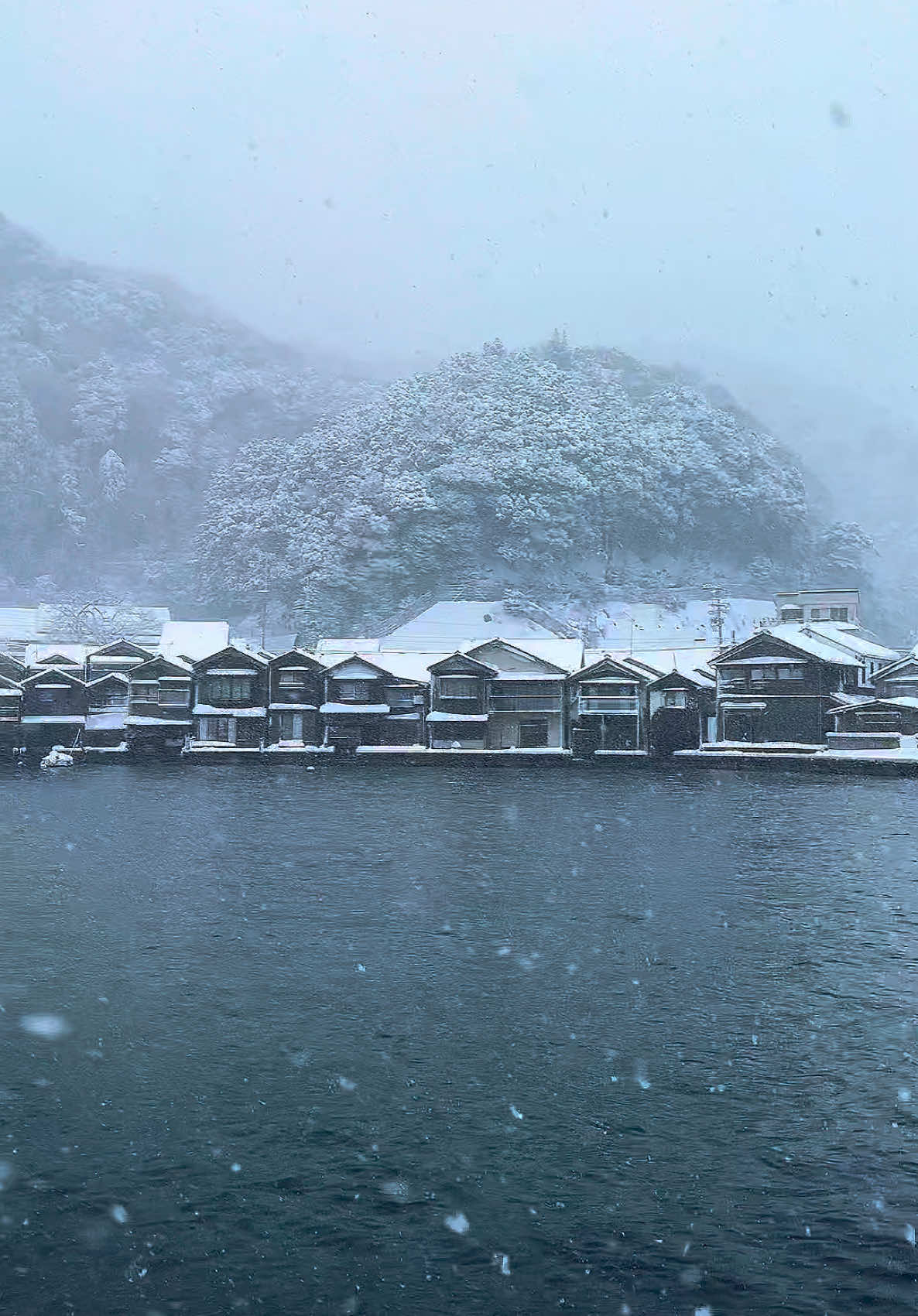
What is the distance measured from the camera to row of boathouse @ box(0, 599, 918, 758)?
1518 inches

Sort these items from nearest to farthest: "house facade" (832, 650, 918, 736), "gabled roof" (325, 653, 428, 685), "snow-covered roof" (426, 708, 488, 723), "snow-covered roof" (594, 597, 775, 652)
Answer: "house facade" (832, 650, 918, 736) → "snow-covered roof" (426, 708, 488, 723) → "gabled roof" (325, 653, 428, 685) → "snow-covered roof" (594, 597, 775, 652)

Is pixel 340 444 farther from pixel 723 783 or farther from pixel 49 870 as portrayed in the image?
pixel 49 870

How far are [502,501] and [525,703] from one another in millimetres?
51231

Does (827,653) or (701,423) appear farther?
(701,423)

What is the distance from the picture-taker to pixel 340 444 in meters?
94.5

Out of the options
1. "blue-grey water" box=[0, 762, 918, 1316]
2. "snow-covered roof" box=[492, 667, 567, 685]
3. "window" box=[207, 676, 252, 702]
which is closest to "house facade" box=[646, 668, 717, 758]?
"snow-covered roof" box=[492, 667, 567, 685]

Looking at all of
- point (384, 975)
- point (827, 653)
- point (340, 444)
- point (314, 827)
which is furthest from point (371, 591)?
point (384, 975)

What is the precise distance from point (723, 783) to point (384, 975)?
22.7 metres

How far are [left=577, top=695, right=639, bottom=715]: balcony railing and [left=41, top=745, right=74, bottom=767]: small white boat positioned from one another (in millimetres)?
19815

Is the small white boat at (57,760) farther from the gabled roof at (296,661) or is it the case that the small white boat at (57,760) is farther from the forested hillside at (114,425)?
the forested hillside at (114,425)

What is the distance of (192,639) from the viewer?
167 feet

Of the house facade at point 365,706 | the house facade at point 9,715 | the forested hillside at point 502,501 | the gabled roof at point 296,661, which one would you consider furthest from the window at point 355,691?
the forested hillside at point 502,501

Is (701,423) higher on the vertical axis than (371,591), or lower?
higher

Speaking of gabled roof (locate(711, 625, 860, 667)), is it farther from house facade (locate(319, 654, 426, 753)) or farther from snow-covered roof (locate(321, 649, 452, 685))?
house facade (locate(319, 654, 426, 753))
